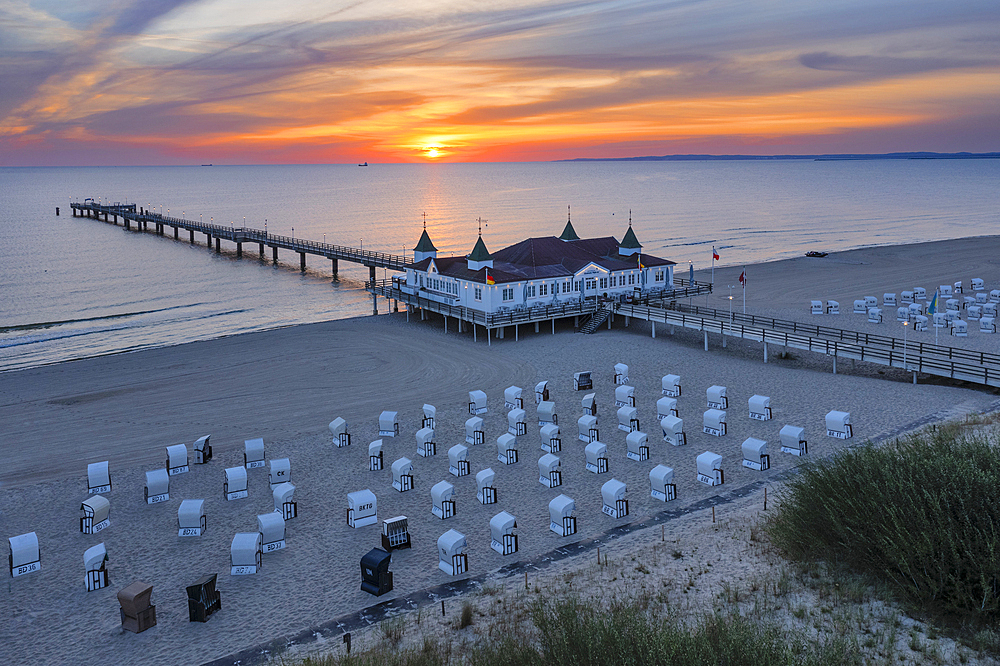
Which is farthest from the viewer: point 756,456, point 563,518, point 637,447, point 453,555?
point 637,447

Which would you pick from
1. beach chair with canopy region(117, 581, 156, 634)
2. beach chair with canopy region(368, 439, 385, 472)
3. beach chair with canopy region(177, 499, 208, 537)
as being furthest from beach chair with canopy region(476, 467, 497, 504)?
beach chair with canopy region(117, 581, 156, 634)

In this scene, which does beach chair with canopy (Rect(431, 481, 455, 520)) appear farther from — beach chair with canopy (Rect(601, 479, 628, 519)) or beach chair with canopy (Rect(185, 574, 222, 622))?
beach chair with canopy (Rect(185, 574, 222, 622))

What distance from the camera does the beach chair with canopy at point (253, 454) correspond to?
2392 cm

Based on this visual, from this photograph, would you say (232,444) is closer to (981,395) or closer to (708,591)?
(708,591)

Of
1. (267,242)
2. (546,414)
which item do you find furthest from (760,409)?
(267,242)

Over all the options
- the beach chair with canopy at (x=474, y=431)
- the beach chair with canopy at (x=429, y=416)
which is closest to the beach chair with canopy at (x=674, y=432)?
the beach chair with canopy at (x=474, y=431)

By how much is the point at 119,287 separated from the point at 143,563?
2056 inches

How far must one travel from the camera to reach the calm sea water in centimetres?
5112

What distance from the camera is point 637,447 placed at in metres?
23.5

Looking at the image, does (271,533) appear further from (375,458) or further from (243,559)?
(375,458)

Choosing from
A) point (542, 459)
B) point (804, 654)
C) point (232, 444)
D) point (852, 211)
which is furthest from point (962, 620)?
point (852, 211)

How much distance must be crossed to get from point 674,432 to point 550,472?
536 centimetres

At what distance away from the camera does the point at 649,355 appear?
3641 cm

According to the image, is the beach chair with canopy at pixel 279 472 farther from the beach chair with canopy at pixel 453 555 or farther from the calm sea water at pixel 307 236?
the calm sea water at pixel 307 236
